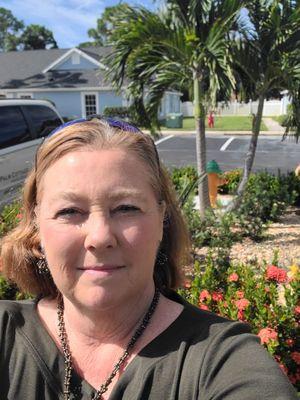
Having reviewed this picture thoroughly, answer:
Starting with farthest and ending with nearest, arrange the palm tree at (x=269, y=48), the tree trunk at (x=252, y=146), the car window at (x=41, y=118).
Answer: the car window at (x=41, y=118)
the tree trunk at (x=252, y=146)
the palm tree at (x=269, y=48)

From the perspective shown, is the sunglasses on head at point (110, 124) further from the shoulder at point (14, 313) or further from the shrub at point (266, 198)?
the shrub at point (266, 198)

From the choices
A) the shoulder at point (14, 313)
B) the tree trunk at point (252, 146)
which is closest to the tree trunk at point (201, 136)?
the tree trunk at point (252, 146)

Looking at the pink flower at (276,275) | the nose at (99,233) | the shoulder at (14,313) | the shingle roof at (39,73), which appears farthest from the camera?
the shingle roof at (39,73)

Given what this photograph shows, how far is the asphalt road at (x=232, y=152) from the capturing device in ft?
49.6

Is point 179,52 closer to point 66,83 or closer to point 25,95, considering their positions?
point 66,83

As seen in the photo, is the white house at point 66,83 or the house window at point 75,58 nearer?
the white house at point 66,83

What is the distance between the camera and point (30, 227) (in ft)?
5.52

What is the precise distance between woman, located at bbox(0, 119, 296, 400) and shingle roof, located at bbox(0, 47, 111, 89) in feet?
91.5

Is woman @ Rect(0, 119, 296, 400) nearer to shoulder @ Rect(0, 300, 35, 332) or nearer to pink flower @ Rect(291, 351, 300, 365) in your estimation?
shoulder @ Rect(0, 300, 35, 332)

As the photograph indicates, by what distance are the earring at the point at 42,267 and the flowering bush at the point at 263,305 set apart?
944mm

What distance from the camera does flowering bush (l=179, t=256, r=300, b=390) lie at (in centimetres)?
249

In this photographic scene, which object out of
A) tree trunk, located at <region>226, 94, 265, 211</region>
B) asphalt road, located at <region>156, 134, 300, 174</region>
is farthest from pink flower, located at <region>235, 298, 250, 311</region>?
asphalt road, located at <region>156, 134, 300, 174</region>

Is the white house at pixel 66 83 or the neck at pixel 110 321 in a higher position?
the white house at pixel 66 83

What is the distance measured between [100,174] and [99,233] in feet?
0.55
